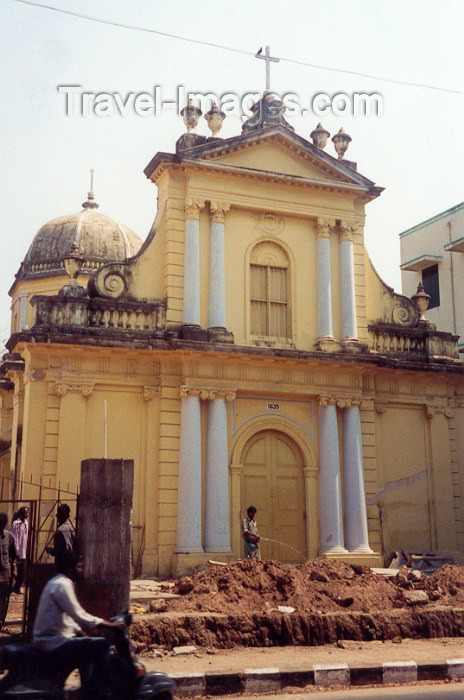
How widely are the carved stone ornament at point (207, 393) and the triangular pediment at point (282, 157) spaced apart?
5245mm

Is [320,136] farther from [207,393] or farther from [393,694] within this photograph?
[393,694]

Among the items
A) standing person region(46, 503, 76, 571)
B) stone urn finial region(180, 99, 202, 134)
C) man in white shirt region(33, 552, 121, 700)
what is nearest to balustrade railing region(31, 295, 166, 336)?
stone urn finial region(180, 99, 202, 134)

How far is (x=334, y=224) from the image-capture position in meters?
19.7

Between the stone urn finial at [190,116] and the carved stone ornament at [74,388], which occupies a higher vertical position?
the stone urn finial at [190,116]

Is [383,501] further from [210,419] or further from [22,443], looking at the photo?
[22,443]

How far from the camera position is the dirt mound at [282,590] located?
11.6 meters

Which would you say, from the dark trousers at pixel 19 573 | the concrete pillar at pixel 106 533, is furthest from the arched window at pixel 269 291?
the concrete pillar at pixel 106 533

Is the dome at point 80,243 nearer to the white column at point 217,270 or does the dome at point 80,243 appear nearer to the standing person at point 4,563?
the white column at point 217,270

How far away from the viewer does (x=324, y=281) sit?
19.3 metres

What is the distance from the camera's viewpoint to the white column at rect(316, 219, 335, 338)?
19.1 metres

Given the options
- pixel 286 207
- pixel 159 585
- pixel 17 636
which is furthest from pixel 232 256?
pixel 17 636

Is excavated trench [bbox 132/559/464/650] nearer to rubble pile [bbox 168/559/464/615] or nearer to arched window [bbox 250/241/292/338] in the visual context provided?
rubble pile [bbox 168/559/464/615]

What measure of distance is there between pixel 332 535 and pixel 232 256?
6773mm

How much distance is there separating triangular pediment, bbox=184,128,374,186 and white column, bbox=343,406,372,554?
5.76 m
